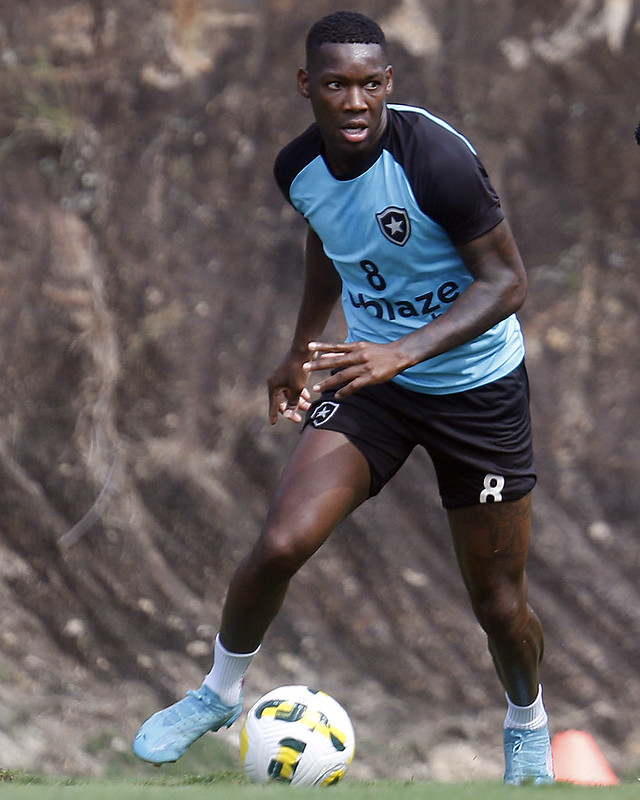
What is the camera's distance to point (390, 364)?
3283 millimetres

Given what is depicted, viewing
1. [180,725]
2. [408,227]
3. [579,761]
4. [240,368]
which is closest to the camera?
[408,227]

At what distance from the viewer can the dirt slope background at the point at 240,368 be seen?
6.42 m

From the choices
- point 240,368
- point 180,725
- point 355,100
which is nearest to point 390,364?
point 355,100

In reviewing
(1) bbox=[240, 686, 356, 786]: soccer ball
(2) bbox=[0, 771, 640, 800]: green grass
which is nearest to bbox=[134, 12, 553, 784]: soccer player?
(1) bbox=[240, 686, 356, 786]: soccer ball

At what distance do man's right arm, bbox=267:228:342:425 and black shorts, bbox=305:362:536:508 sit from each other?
10.6 inches

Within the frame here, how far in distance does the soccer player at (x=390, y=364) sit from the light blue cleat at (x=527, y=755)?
0.02 metres

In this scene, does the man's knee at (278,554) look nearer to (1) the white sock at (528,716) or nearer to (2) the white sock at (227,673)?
(2) the white sock at (227,673)

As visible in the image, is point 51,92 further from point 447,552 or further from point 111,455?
point 447,552

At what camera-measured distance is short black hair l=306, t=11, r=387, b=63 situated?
3473 millimetres

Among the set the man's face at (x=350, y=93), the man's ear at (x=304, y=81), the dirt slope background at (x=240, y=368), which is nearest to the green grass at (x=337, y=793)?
the man's face at (x=350, y=93)

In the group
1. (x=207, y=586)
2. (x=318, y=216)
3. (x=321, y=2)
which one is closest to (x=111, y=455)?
(x=207, y=586)

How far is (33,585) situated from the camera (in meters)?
6.70

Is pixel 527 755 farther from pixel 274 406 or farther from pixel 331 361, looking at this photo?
pixel 331 361

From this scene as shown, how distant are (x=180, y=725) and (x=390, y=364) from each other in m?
1.33
